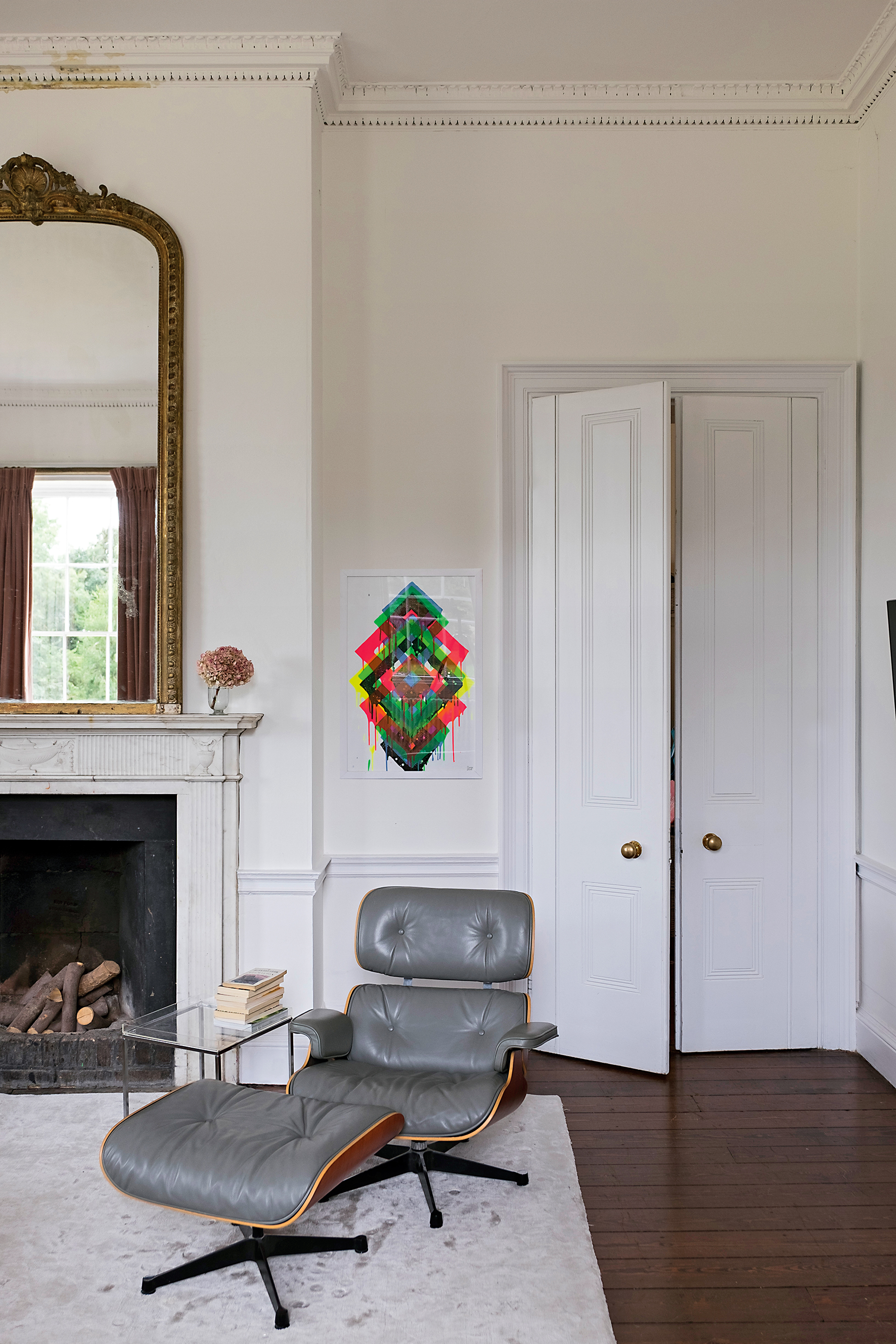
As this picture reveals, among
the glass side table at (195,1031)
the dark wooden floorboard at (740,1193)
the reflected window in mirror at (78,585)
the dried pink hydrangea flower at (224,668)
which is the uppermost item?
the reflected window in mirror at (78,585)

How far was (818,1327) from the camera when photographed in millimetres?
2076

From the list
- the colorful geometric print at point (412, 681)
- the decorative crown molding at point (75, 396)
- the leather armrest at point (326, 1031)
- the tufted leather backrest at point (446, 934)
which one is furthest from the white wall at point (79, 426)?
the leather armrest at point (326, 1031)

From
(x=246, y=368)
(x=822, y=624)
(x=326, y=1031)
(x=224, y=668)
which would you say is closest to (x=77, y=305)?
(x=246, y=368)

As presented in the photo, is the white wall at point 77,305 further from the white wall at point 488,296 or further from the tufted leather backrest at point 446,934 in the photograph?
the tufted leather backrest at point 446,934

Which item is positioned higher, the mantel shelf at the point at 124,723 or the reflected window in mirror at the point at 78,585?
the reflected window in mirror at the point at 78,585

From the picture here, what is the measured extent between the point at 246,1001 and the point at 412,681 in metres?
1.43

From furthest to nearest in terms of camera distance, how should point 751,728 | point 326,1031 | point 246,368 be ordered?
point 751,728, point 246,368, point 326,1031

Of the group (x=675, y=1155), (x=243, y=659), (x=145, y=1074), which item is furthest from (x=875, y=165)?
(x=145, y=1074)

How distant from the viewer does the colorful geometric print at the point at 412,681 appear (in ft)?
12.2

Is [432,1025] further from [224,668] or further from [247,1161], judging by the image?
[224,668]

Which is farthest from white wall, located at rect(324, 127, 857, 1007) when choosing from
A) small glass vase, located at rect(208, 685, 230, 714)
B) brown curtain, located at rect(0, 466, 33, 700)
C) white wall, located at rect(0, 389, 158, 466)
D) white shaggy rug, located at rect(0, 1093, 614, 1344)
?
white shaggy rug, located at rect(0, 1093, 614, 1344)

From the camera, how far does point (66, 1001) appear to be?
3.48 meters

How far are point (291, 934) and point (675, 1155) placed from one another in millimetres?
1513

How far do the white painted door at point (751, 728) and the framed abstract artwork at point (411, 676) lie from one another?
0.87 m
